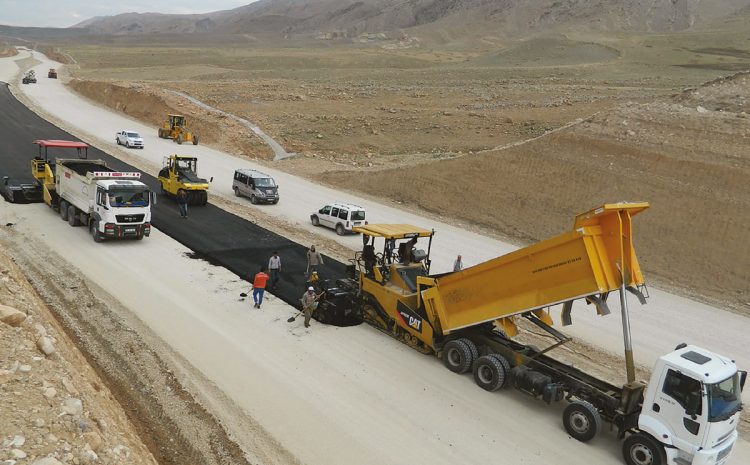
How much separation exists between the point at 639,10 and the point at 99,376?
196 m

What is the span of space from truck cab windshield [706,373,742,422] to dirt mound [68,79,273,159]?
1524 inches

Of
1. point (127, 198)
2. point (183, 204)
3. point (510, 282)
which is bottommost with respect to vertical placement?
point (183, 204)

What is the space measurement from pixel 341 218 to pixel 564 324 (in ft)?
49.2

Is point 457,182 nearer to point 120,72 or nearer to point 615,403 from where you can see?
point 615,403

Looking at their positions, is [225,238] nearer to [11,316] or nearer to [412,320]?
[412,320]

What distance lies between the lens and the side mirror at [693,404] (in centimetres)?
988

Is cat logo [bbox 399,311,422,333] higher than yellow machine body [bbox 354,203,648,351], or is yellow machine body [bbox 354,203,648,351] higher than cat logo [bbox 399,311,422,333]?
yellow machine body [bbox 354,203,648,351]

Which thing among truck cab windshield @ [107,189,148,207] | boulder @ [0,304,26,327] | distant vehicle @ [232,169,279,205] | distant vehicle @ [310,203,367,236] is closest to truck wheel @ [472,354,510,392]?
boulder @ [0,304,26,327]

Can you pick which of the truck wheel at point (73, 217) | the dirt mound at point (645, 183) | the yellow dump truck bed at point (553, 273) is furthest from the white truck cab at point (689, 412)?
the truck wheel at point (73, 217)

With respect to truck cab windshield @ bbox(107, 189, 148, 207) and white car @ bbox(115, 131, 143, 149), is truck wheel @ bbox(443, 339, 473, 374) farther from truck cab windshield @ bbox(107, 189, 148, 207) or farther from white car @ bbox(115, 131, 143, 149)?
white car @ bbox(115, 131, 143, 149)

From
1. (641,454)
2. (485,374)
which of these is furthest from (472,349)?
(641,454)

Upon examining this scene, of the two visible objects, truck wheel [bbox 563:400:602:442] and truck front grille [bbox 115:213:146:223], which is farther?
truck front grille [bbox 115:213:146:223]

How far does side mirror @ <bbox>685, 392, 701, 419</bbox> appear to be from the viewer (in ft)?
32.4

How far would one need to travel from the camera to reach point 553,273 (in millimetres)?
11734
